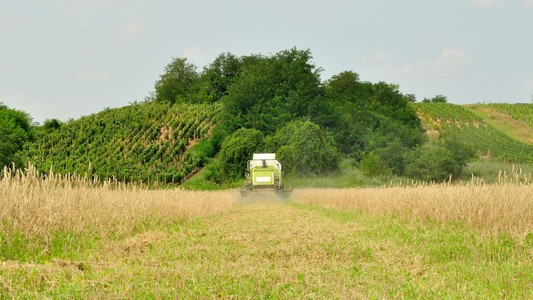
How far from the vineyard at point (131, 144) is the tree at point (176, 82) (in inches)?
991

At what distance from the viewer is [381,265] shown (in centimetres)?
757

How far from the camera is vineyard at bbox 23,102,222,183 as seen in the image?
220 feet

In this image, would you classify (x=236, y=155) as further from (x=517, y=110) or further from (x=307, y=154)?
(x=517, y=110)

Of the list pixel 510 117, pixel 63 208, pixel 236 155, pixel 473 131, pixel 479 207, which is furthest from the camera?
pixel 510 117

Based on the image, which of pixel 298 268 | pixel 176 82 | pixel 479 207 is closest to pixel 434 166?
pixel 479 207

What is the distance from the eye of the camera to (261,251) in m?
8.78

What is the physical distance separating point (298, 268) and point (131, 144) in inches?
2825

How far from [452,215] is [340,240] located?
Answer: 10.9 feet

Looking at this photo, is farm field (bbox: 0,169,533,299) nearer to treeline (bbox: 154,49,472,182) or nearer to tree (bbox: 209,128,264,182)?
treeline (bbox: 154,49,472,182)

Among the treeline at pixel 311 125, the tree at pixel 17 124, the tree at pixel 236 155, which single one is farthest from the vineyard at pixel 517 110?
the tree at pixel 17 124

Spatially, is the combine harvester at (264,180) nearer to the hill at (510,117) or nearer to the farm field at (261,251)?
the farm field at (261,251)

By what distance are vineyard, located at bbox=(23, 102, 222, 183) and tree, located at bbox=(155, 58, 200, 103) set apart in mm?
25176

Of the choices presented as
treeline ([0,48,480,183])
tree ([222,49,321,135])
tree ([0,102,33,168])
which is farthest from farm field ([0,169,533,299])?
tree ([0,102,33,168])

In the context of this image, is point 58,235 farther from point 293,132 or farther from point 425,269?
point 293,132
